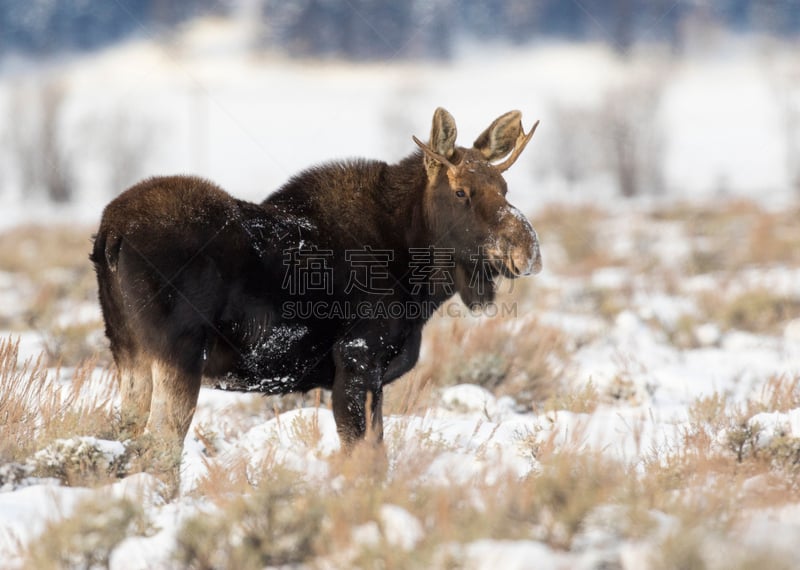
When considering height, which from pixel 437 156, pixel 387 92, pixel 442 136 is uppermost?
pixel 387 92

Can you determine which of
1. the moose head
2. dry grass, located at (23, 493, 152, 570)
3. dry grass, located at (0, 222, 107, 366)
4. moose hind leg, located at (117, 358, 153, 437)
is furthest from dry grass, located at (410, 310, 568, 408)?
dry grass, located at (23, 493, 152, 570)

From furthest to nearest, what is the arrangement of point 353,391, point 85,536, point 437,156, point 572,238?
point 572,238
point 437,156
point 353,391
point 85,536

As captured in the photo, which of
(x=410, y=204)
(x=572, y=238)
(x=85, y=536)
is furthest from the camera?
(x=572, y=238)

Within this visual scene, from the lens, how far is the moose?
4.38 m

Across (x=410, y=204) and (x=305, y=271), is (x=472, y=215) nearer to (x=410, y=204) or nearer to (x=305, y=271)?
(x=410, y=204)

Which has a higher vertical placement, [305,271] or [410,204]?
[410,204]

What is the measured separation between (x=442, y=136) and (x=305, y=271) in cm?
130

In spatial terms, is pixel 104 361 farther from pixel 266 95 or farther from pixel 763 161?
pixel 266 95

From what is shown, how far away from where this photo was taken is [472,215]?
5.19m

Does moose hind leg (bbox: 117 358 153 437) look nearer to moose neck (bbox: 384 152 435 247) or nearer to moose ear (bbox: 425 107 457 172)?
moose neck (bbox: 384 152 435 247)

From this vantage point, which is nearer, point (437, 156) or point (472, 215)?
point (437, 156)

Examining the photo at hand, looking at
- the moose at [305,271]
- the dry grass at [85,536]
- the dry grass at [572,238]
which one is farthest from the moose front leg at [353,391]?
the dry grass at [572,238]

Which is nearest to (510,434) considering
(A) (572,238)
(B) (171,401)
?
(B) (171,401)

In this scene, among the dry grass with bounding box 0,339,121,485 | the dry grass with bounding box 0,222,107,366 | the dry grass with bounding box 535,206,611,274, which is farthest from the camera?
the dry grass with bounding box 535,206,611,274
